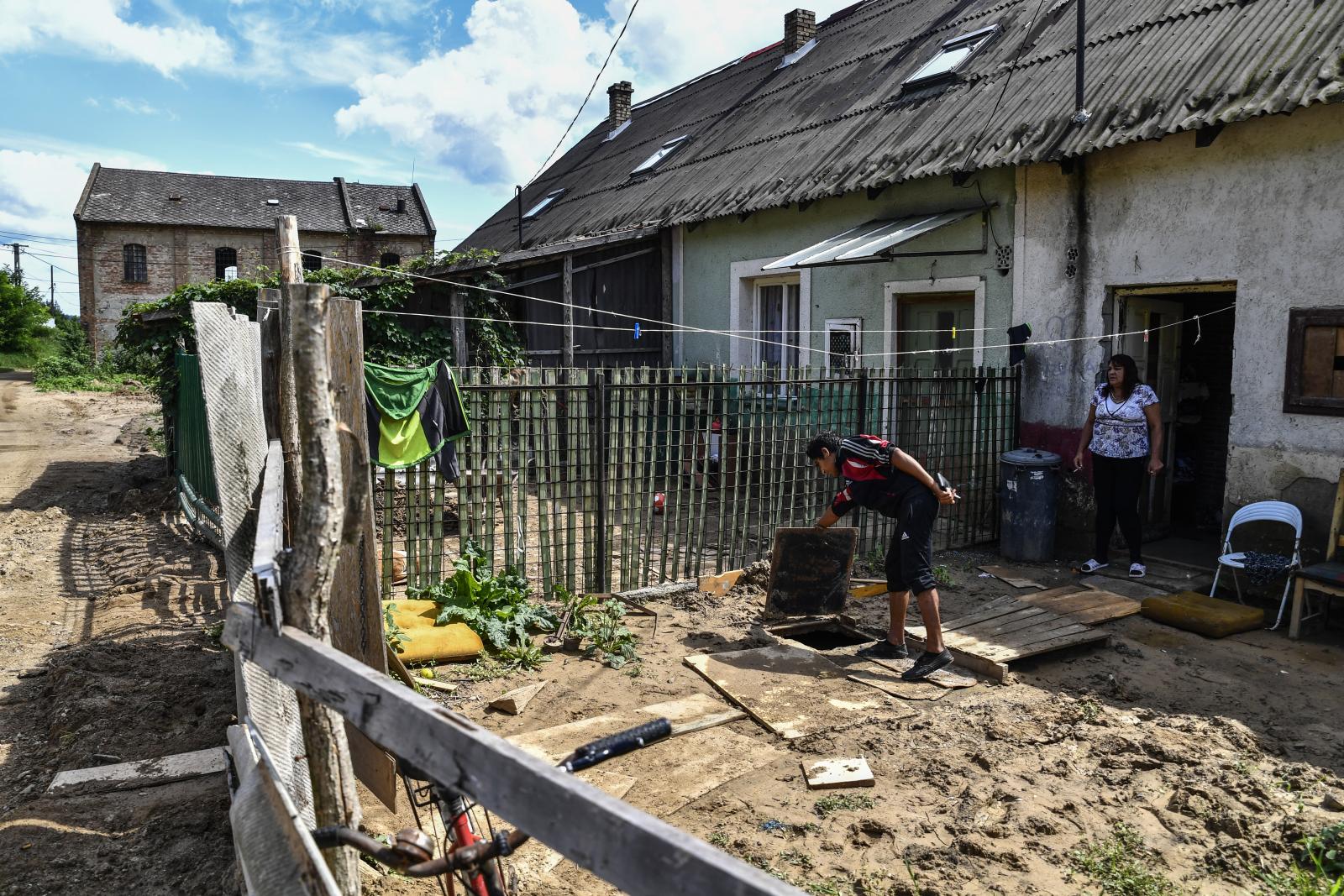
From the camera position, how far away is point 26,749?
448 centimetres

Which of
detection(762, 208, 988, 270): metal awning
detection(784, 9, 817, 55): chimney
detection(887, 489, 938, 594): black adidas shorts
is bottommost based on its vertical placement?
detection(887, 489, 938, 594): black adidas shorts

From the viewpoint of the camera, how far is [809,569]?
21.9 feet

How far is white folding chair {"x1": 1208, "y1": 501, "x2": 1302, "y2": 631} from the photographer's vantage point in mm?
6574

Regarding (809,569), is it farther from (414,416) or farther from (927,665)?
(414,416)

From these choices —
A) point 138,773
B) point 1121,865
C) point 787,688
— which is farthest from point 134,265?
point 1121,865

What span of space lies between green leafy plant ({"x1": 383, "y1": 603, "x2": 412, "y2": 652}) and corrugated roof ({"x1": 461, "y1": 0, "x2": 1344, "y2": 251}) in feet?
21.5

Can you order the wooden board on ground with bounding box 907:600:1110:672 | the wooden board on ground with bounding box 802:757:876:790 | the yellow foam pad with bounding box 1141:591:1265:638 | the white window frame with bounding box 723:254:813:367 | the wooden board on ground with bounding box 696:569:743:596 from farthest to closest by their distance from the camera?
the white window frame with bounding box 723:254:813:367, the wooden board on ground with bounding box 696:569:743:596, the yellow foam pad with bounding box 1141:591:1265:638, the wooden board on ground with bounding box 907:600:1110:672, the wooden board on ground with bounding box 802:757:876:790

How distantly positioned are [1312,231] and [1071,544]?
331 cm

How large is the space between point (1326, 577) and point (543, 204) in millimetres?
17103

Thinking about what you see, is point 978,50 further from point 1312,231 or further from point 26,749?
point 26,749

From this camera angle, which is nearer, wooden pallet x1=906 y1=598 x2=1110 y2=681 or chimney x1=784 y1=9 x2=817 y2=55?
wooden pallet x1=906 y1=598 x2=1110 y2=681

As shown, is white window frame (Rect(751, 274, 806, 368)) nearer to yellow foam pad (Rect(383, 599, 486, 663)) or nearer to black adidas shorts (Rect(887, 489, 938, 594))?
black adidas shorts (Rect(887, 489, 938, 594))

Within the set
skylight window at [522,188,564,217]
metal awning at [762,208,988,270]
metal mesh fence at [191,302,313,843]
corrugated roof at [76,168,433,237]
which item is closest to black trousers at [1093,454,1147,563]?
metal awning at [762,208,988,270]

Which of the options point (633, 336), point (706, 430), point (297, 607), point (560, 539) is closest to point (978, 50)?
point (633, 336)
